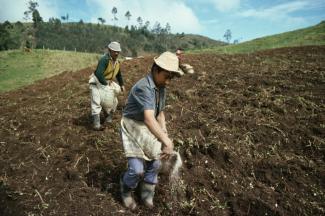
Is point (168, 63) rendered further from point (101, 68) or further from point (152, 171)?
point (101, 68)

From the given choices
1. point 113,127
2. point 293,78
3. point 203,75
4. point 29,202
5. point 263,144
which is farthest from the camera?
point 203,75

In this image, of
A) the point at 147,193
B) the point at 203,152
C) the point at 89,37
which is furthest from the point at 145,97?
the point at 89,37

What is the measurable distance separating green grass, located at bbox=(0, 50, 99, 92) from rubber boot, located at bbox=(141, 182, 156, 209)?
11.0 meters

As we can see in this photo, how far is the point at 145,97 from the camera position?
2951mm

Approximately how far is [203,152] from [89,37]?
11491 cm

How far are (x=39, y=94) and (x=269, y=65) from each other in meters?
6.18

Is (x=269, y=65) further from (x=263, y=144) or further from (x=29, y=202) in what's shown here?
(x=29, y=202)

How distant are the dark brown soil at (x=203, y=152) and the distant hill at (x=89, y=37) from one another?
77887 mm

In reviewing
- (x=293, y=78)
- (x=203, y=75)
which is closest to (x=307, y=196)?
(x=293, y=78)

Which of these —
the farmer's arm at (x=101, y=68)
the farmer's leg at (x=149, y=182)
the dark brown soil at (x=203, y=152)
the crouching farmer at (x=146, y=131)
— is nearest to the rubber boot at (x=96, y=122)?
the dark brown soil at (x=203, y=152)

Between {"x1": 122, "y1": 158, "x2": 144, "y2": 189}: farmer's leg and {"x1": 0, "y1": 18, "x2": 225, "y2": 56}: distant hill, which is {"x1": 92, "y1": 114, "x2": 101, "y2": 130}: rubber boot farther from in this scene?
{"x1": 0, "y1": 18, "x2": 225, "y2": 56}: distant hill

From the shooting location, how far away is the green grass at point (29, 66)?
14.7 meters

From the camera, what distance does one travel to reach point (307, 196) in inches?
144

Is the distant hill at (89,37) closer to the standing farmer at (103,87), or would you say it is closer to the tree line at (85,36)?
the tree line at (85,36)
